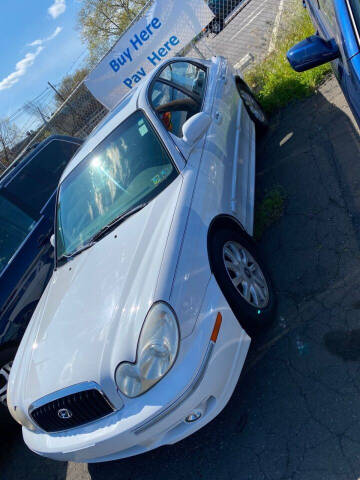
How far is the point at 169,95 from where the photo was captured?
13.2 ft

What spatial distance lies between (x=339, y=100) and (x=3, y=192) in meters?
4.25

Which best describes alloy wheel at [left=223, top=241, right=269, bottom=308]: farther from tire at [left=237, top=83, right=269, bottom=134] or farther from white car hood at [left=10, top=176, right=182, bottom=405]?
tire at [left=237, top=83, right=269, bottom=134]

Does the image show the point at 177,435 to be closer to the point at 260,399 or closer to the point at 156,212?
the point at 260,399

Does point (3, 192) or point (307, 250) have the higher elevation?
point (3, 192)

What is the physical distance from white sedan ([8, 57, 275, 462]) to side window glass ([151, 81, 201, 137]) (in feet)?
0.06

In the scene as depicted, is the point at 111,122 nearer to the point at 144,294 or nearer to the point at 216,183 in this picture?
the point at 216,183

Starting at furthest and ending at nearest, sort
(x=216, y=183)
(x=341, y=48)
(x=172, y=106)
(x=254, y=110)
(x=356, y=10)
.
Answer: (x=254, y=110) → (x=172, y=106) → (x=216, y=183) → (x=341, y=48) → (x=356, y=10)

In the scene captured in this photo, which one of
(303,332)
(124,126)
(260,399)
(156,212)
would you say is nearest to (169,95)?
(124,126)

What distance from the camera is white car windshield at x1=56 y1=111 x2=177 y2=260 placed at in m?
3.16

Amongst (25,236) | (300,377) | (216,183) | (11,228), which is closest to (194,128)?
(216,183)

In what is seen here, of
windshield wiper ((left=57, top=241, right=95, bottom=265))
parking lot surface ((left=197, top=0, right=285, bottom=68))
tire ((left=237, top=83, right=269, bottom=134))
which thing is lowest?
parking lot surface ((left=197, top=0, right=285, bottom=68))

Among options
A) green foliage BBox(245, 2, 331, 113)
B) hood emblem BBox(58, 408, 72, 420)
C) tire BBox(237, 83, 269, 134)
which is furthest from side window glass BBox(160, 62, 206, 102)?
hood emblem BBox(58, 408, 72, 420)

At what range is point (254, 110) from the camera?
16.9ft

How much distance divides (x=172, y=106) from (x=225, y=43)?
317 inches
